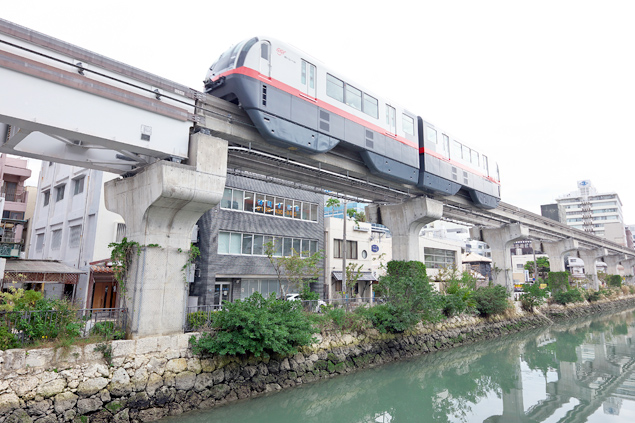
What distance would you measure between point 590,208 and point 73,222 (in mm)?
123882

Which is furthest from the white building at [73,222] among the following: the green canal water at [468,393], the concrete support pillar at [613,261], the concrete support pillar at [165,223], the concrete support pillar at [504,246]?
the concrete support pillar at [613,261]

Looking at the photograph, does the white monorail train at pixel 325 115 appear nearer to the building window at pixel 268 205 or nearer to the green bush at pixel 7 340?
the green bush at pixel 7 340

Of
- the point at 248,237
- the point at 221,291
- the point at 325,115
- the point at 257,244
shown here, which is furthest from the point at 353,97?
the point at 221,291

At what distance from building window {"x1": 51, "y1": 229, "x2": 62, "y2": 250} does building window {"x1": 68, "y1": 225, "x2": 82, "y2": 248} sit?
1.51m

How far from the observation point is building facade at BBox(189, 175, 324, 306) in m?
25.1

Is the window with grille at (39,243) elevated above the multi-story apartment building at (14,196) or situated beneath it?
situated beneath

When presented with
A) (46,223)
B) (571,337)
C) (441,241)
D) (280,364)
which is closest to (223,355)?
(280,364)

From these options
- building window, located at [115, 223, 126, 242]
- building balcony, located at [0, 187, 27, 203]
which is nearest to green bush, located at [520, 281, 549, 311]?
building window, located at [115, 223, 126, 242]

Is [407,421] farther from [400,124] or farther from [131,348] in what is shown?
[400,124]

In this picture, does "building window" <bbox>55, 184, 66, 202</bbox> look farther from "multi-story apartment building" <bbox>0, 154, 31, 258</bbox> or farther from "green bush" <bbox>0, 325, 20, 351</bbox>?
"green bush" <bbox>0, 325, 20, 351</bbox>

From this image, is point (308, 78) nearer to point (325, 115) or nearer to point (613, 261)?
point (325, 115)

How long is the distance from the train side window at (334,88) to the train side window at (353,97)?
388 millimetres

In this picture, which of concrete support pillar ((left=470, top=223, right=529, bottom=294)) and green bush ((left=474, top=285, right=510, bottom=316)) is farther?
concrete support pillar ((left=470, top=223, right=529, bottom=294))

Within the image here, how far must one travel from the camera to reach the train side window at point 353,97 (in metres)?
17.4
